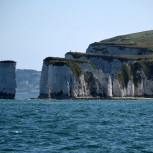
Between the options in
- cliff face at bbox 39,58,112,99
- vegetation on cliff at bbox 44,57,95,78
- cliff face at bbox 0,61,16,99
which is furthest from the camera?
vegetation on cliff at bbox 44,57,95,78

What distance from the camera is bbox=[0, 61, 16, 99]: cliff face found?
165m

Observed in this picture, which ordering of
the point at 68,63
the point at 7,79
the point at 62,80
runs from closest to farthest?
the point at 7,79
the point at 62,80
the point at 68,63

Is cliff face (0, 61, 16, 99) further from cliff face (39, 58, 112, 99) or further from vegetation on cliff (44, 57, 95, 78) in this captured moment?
vegetation on cliff (44, 57, 95, 78)

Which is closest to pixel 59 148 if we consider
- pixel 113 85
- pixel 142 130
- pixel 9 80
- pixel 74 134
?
pixel 74 134

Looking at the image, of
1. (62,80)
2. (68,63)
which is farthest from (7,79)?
(68,63)

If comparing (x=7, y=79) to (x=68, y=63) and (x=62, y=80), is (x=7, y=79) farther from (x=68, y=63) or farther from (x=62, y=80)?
(x=68, y=63)

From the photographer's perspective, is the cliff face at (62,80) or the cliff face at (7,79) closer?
the cliff face at (7,79)

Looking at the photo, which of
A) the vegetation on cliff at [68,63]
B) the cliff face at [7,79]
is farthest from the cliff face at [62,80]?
the cliff face at [7,79]

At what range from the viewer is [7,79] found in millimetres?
165625

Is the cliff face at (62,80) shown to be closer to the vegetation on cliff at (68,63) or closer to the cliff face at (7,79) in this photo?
the vegetation on cliff at (68,63)

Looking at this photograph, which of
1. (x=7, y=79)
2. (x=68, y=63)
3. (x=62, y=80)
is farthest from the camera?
(x=68, y=63)

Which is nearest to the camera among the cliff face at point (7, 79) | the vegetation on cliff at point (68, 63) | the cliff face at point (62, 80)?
the cliff face at point (7, 79)

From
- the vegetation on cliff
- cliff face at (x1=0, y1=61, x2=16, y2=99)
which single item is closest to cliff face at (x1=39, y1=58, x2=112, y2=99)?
the vegetation on cliff

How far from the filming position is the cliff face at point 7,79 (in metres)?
165
